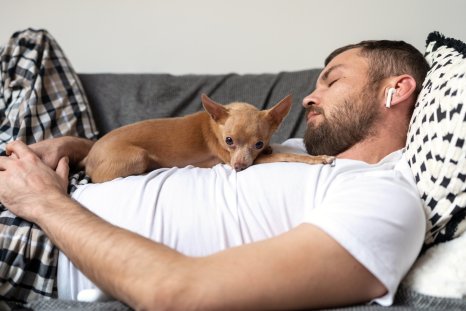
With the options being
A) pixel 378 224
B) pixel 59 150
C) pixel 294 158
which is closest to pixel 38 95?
pixel 59 150

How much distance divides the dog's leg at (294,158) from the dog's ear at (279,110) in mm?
170

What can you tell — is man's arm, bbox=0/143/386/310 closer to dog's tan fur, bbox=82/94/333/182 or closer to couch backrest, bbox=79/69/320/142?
dog's tan fur, bbox=82/94/333/182

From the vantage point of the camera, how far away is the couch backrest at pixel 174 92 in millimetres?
2234

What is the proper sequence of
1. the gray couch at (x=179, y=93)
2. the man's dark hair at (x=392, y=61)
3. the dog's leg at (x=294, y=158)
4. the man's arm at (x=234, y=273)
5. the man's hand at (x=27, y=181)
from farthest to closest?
the gray couch at (x=179, y=93) → the man's dark hair at (x=392, y=61) → the dog's leg at (x=294, y=158) → the man's hand at (x=27, y=181) → the man's arm at (x=234, y=273)

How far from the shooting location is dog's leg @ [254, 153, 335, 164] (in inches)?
60.3

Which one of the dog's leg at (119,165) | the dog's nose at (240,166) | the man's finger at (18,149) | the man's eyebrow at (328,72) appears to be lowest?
the dog's leg at (119,165)

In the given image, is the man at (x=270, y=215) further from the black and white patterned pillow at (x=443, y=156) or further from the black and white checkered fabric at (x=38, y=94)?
the black and white checkered fabric at (x=38, y=94)

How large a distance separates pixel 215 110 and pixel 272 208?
0.65 m

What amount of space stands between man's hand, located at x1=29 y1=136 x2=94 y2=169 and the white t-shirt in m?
0.29

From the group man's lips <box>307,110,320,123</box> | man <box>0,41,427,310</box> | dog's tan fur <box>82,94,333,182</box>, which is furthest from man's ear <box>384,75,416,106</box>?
dog's tan fur <box>82,94,333,182</box>

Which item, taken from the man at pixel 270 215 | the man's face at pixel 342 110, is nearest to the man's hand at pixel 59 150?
the man at pixel 270 215

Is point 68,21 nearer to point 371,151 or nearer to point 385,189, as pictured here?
point 371,151

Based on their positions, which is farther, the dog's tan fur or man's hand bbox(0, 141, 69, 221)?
the dog's tan fur

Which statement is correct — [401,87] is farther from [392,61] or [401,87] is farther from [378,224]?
[378,224]
